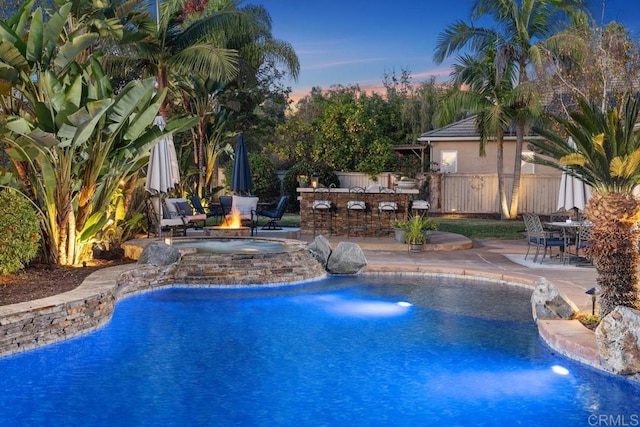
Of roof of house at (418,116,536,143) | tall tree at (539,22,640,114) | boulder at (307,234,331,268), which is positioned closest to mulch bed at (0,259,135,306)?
boulder at (307,234,331,268)

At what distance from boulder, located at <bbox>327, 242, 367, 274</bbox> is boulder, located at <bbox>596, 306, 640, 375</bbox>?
6458 millimetres

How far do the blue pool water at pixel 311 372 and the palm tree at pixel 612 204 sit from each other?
1.17m

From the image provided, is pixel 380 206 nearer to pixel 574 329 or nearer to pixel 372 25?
pixel 574 329

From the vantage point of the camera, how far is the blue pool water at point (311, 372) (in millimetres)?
5840

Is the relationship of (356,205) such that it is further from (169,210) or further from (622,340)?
(622,340)

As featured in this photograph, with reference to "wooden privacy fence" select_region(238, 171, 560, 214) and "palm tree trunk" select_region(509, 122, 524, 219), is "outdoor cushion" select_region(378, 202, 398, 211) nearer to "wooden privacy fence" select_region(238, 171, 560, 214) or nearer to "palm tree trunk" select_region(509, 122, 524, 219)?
"palm tree trunk" select_region(509, 122, 524, 219)

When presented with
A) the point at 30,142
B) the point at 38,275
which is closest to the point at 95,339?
the point at 38,275

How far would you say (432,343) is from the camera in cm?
809

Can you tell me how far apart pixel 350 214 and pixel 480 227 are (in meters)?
5.84

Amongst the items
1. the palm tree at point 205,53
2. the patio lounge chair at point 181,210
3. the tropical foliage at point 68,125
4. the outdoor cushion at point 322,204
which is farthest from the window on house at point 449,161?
the tropical foliage at point 68,125

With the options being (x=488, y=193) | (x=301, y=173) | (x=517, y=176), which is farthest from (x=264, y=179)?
(x=517, y=176)

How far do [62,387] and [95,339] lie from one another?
5.75 feet

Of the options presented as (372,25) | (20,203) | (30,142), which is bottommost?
(20,203)

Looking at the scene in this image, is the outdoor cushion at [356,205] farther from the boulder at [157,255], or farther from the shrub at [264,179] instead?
the shrub at [264,179]
